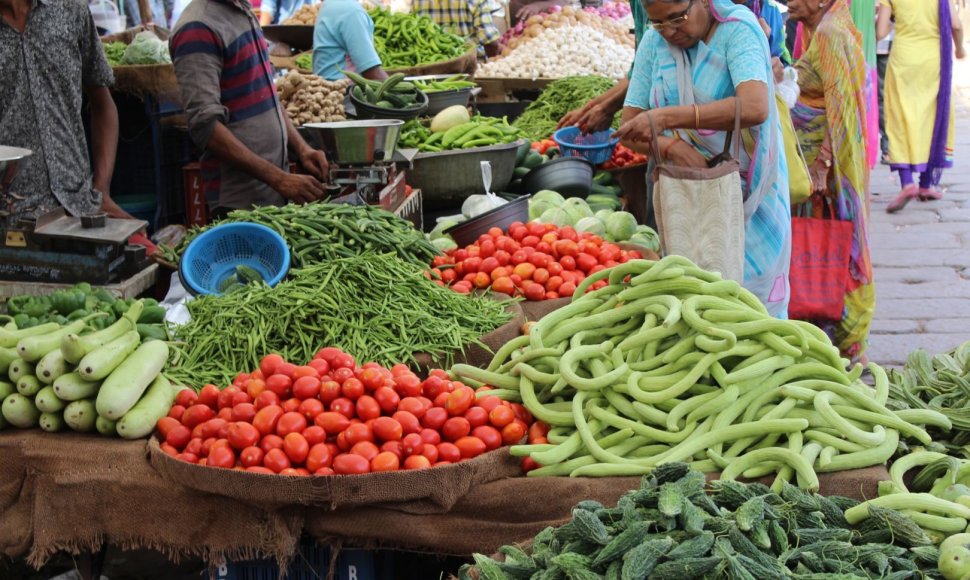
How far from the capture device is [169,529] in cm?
305

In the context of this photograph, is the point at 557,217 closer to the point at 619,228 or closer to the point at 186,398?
the point at 619,228

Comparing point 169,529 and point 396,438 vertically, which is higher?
point 396,438

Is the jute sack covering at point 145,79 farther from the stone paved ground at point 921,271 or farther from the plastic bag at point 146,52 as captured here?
the stone paved ground at point 921,271

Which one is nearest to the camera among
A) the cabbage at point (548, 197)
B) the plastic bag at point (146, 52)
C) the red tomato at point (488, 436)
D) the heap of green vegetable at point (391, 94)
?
the red tomato at point (488, 436)

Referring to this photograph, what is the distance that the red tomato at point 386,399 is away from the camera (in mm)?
3061

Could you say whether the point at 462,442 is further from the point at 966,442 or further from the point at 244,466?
the point at 966,442

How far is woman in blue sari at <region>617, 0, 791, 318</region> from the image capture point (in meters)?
4.30

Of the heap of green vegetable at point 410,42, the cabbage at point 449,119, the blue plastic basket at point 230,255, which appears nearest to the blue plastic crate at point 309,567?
the blue plastic basket at point 230,255

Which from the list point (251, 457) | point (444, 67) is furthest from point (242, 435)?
point (444, 67)

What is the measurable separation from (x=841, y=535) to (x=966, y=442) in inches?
53.2

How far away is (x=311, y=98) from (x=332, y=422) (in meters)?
4.62

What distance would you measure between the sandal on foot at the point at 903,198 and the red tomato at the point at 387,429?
900cm

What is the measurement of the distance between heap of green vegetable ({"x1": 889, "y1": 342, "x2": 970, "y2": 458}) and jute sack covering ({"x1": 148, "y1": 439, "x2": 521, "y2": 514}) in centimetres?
182

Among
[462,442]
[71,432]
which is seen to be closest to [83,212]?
[71,432]
